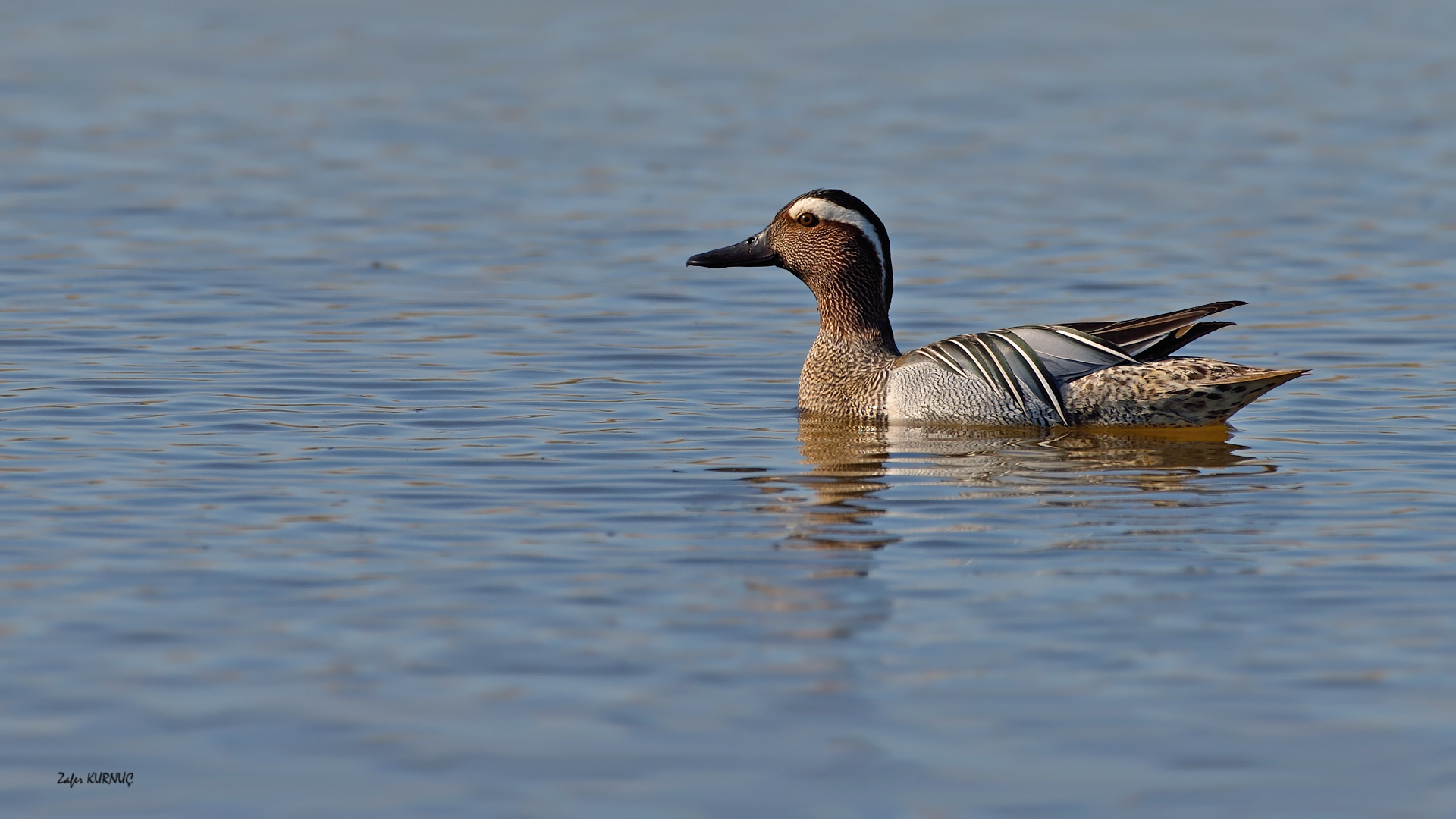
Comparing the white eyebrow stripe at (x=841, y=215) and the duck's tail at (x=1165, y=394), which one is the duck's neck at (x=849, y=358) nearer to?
the white eyebrow stripe at (x=841, y=215)

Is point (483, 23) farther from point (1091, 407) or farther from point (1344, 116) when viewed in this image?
point (1091, 407)

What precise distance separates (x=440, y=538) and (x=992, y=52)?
17623 millimetres

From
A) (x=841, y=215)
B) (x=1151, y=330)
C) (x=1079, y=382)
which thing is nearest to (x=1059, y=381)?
(x=1079, y=382)

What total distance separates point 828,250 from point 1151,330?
6.85 feet

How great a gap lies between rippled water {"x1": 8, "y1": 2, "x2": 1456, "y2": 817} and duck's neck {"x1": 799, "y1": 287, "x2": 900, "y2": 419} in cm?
31

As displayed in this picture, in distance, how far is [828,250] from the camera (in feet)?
38.5

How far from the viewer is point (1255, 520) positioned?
812 centimetres

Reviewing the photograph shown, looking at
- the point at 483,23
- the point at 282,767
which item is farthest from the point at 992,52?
the point at 282,767

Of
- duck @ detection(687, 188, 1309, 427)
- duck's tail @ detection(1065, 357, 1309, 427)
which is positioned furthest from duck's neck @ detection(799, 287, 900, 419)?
duck's tail @ detection(1065, 357, 1309, 427)

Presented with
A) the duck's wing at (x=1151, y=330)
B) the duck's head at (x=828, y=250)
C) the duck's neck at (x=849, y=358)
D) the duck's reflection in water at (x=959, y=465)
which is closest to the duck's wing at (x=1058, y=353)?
the duck's wing at (x=1151, y=330)

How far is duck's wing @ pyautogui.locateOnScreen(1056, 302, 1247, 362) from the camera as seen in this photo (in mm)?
10258

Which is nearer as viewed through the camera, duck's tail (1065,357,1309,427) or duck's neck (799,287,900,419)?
duck's tail (1065,357,1309,427)

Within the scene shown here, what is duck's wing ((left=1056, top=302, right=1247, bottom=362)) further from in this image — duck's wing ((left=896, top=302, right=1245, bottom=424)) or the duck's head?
the duck's head

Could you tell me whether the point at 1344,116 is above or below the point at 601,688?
above
